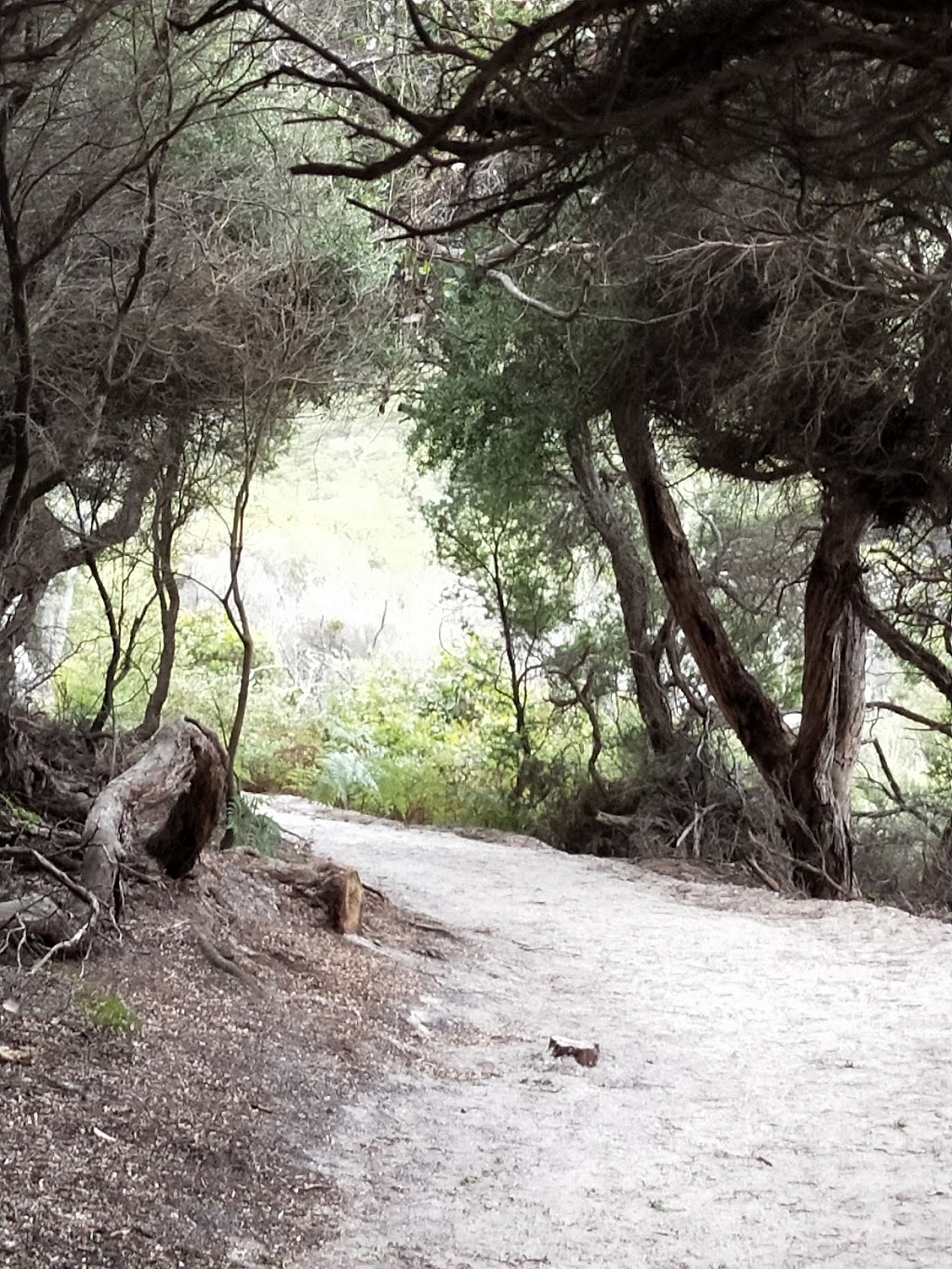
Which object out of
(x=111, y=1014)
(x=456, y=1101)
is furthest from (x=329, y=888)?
(x=111, y=1014)

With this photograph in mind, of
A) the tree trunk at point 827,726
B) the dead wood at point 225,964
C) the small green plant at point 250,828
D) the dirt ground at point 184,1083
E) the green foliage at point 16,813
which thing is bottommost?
the dirt ground at point 184,1083

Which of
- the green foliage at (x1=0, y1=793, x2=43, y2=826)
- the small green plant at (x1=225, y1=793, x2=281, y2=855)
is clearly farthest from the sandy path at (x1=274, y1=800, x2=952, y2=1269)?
the green foliage at (x1=0, y1=793, x2=43, y2=826)

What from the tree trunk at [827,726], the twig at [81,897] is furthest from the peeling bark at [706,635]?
the twig at [81,897]

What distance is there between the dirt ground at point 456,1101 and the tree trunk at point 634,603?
5.84 meters

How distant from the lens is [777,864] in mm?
11242

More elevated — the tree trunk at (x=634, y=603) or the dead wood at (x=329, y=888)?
the tree trunk at (x=634, y=603)

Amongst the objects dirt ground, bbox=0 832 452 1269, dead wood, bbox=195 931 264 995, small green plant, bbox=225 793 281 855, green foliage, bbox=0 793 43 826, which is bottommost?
dirt ground, bbox=0 832 452 1269

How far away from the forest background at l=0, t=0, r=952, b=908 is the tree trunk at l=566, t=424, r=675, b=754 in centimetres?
5

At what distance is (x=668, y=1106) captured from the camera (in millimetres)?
4883

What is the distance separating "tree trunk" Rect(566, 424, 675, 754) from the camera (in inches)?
524

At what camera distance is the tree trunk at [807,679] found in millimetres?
10766

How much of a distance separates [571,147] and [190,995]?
10.9 feet

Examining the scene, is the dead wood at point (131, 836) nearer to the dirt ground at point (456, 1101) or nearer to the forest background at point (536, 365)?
the dirt ground at point (456, 1101)

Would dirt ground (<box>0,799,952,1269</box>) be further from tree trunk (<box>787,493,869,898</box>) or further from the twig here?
tree trunk (<box>787,493,869,898</box>)
